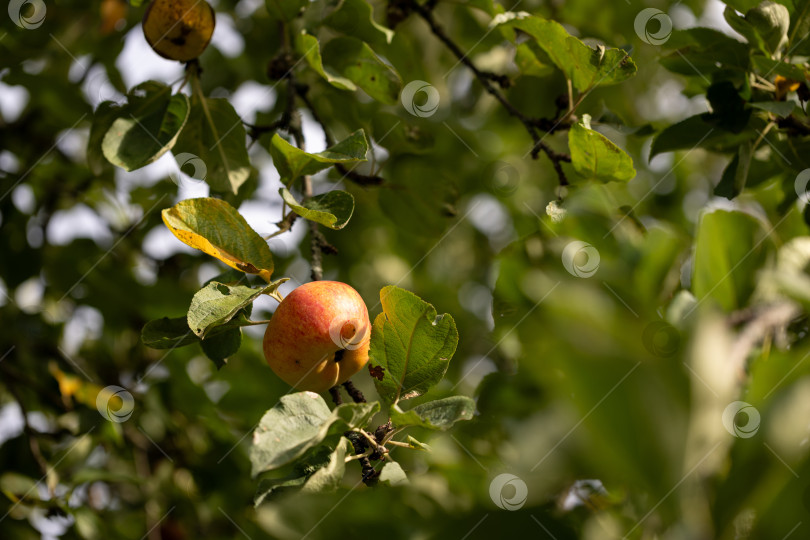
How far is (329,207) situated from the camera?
961 mm

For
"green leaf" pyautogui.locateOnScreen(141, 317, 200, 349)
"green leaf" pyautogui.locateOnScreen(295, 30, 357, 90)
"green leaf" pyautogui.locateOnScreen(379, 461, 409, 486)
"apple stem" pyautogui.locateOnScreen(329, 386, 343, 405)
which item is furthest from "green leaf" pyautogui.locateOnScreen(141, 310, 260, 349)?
"green leaf" pyautogui.locateOnScreen(295, 30, 357, 90)

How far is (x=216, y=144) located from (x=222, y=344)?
429mm

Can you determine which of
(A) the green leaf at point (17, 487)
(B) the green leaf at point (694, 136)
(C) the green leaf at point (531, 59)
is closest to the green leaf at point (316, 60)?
(C) the green leaf at point (531, 59)

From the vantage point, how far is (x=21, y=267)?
1.99 m

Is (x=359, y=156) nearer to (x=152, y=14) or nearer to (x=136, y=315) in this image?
(x=152, y=14)

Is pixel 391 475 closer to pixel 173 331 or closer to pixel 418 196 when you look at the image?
pixel 173 331

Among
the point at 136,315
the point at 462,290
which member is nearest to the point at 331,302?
the point at 136,315

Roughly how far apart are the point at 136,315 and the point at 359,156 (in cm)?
144

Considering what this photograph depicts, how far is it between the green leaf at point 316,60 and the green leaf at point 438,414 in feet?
1.94

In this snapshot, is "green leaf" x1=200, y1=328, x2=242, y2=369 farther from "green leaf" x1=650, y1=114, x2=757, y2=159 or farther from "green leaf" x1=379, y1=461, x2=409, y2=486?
"green leaf" x1=650, y1=114, x2=757, y2=159

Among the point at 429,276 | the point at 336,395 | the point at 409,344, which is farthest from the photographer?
the point at 429,276

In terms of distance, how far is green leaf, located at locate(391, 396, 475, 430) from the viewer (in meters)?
0.75

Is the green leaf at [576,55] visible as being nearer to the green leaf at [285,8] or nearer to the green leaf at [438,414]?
the green leaf at [285,8]

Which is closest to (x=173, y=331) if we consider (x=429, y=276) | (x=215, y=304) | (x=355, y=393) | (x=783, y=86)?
(x=215, y=304)
